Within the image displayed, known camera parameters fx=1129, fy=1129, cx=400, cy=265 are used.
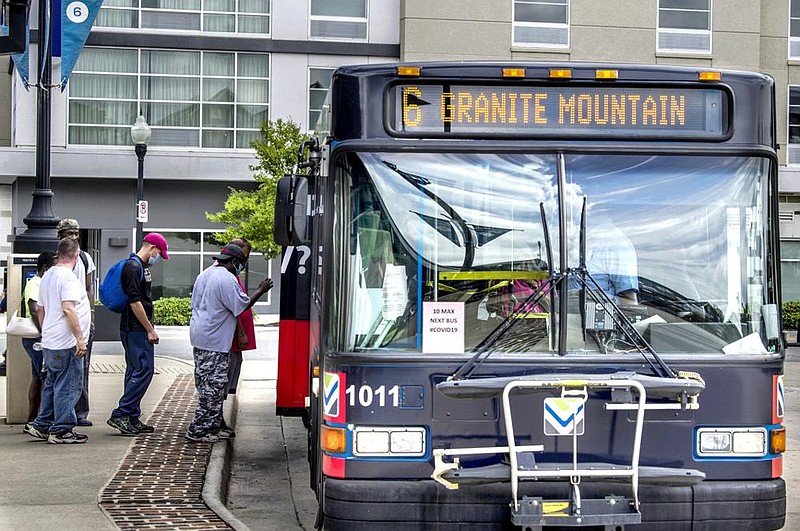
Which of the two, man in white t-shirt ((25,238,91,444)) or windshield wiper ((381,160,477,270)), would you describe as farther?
man in white t-shirt ((25,238,91,444))

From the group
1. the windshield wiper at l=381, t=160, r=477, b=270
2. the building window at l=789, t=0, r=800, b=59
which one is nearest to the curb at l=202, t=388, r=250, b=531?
the windshield wiper at l=381, t=160, r=477, b=270

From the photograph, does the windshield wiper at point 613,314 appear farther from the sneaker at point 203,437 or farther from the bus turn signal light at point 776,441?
the sneaker at point 203,437

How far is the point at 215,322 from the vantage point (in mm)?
10062

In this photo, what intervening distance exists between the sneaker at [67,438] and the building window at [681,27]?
27979 mm

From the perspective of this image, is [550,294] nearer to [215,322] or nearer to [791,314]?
[215,322]

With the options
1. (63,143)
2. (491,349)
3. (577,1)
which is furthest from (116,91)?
(491,349)

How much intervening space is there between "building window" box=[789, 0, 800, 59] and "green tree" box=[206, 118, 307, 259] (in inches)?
645

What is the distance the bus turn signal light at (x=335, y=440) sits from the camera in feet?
18.9

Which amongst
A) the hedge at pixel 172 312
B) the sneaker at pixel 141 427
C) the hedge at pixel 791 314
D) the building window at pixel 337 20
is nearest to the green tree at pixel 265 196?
the hedge at pixel 172 312

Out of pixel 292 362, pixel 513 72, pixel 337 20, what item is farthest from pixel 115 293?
pixel 337 20

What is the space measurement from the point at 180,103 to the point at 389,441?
28.9 metres

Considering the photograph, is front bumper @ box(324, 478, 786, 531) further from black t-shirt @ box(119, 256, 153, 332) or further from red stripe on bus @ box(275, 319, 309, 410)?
red stripe on bus @ box(275, 319, 309, 410)

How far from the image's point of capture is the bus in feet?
18.5

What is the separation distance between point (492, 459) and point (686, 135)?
77.8 inches
